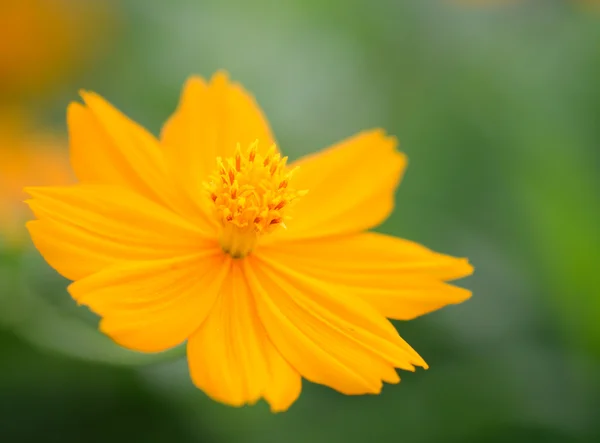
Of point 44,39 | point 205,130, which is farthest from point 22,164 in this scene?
point 205,130

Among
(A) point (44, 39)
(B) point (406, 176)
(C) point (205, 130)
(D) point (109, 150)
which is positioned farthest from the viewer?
(A) point (44, 39)

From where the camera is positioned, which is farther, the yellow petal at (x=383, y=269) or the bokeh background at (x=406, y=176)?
the bokeh background at (x=406, y=176)

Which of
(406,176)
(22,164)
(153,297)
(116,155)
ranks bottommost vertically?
(22,164)

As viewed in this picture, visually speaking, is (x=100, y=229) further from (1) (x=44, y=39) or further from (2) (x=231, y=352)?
(1) (x=44, y=39)

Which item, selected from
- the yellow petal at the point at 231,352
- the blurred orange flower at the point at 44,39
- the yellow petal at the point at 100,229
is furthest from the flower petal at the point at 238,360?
the blurred orange flower at the point at 44,39

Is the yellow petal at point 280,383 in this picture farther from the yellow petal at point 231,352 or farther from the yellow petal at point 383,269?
the yellow petal at point 383,269

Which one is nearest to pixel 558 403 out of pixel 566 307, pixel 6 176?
pixel 566 307

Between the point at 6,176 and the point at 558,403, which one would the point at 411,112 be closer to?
the point at 558,403

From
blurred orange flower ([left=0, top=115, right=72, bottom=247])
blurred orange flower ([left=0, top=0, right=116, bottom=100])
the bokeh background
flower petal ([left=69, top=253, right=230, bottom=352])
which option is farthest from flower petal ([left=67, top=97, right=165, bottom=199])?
blurred orange flower ([left=0, top=0, right=116, bottom=100])
